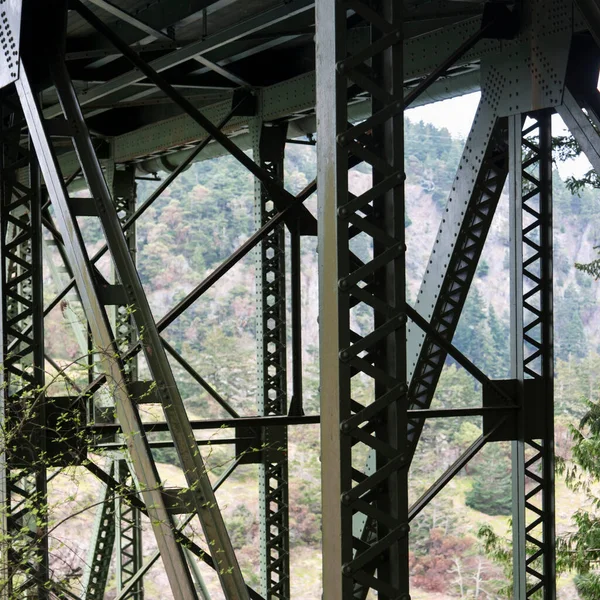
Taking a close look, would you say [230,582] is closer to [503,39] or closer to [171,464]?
[503,39]

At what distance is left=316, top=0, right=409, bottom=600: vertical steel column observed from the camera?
361 centimetres

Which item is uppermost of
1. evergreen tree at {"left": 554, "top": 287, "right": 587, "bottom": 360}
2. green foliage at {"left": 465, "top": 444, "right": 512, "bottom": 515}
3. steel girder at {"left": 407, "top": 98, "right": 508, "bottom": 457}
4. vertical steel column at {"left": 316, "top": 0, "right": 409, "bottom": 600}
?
evergreen tree at {"left": 554, "top": 287, "right": 587, "bottom": 360}

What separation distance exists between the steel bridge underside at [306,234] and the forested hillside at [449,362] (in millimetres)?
25772

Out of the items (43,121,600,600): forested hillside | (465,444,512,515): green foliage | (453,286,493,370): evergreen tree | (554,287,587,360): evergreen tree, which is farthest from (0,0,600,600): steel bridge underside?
(453,286,493,370): evergreen tree

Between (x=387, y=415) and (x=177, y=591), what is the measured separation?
3.72 feet

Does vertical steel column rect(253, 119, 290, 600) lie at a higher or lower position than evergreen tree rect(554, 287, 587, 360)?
lower

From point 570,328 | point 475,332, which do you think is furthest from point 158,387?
point 475,332

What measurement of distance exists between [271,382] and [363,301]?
630 cm

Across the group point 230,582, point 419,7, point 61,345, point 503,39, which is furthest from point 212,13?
point 61,345

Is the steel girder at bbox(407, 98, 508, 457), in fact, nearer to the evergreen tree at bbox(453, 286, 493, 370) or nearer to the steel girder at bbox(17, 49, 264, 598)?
the steel girder at bbox(17, 49, 264, 598)

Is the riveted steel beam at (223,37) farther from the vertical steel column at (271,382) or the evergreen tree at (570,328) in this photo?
the evergreen tree at (570,328)

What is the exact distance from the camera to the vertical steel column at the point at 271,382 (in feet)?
32.0

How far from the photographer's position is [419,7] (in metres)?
7.63

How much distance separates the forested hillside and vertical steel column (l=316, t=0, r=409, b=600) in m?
30.0
